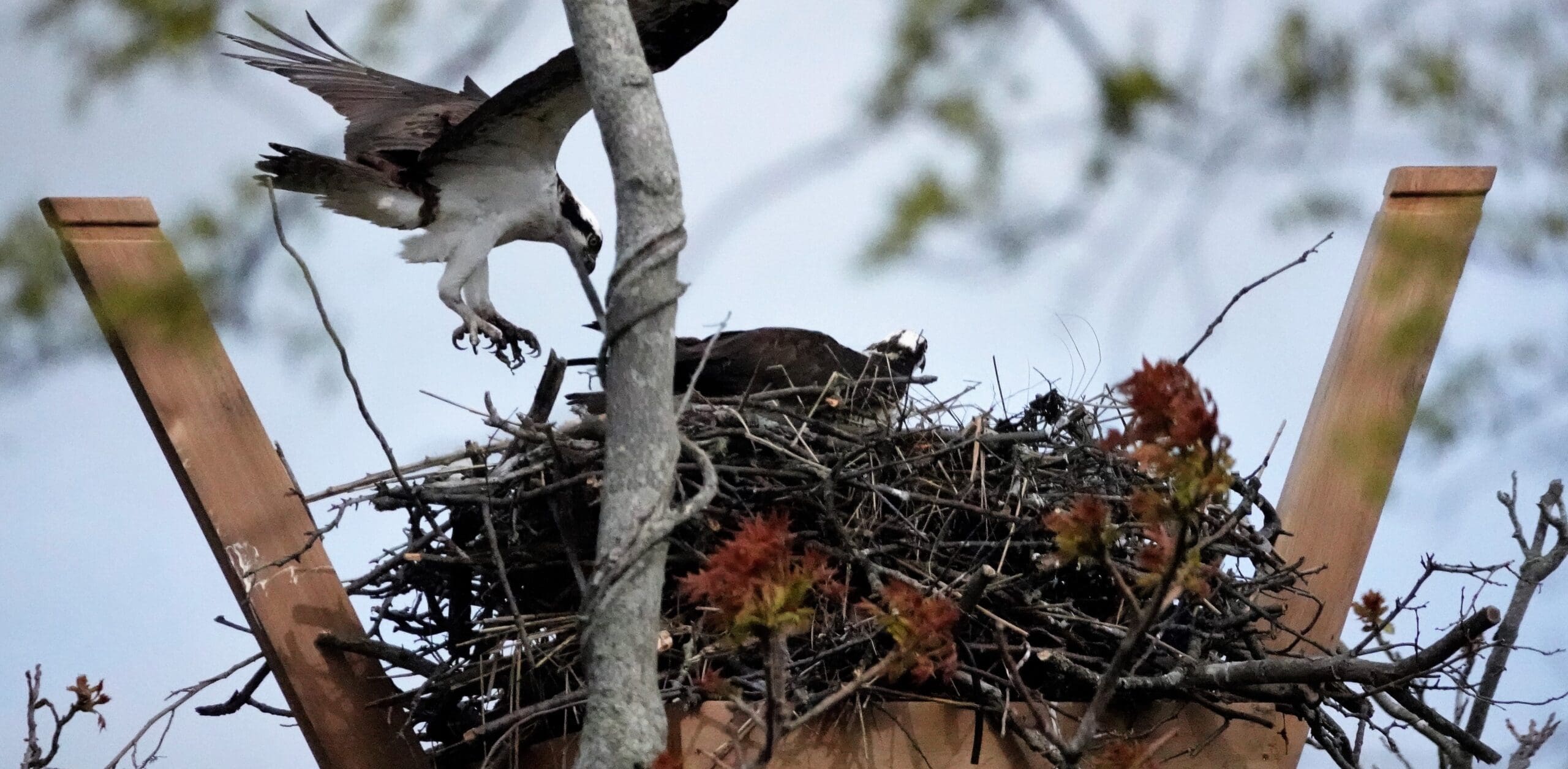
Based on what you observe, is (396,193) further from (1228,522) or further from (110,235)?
(1228,522)

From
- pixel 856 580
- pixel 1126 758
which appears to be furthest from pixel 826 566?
pixel 1126 758

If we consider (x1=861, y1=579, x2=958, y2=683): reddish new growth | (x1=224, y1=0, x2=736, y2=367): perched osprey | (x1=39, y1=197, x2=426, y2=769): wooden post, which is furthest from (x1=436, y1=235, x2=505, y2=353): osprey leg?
(x1=861, y1=579, x2=958, y2=683): reddish new growth

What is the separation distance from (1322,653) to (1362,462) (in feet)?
4.42

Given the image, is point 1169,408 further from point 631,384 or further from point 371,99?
point 371,99

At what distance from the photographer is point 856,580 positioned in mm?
3264

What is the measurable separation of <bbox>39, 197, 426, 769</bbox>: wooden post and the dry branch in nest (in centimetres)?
8

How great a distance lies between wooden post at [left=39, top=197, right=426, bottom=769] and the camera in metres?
3.03

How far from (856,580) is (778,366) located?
86 centimetres

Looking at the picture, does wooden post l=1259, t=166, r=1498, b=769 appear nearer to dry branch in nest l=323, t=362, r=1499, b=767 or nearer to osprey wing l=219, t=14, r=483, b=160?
dry branch in nest l=323, t=362, r=1499, b=767

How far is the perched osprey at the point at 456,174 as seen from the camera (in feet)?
13.8

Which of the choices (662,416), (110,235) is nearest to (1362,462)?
(662,416)

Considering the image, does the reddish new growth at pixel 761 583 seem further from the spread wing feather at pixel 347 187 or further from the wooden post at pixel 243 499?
the spread wing feather at pixel 347 187

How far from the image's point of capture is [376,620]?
3.37 m

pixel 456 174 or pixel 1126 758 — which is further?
pixel 456 174
